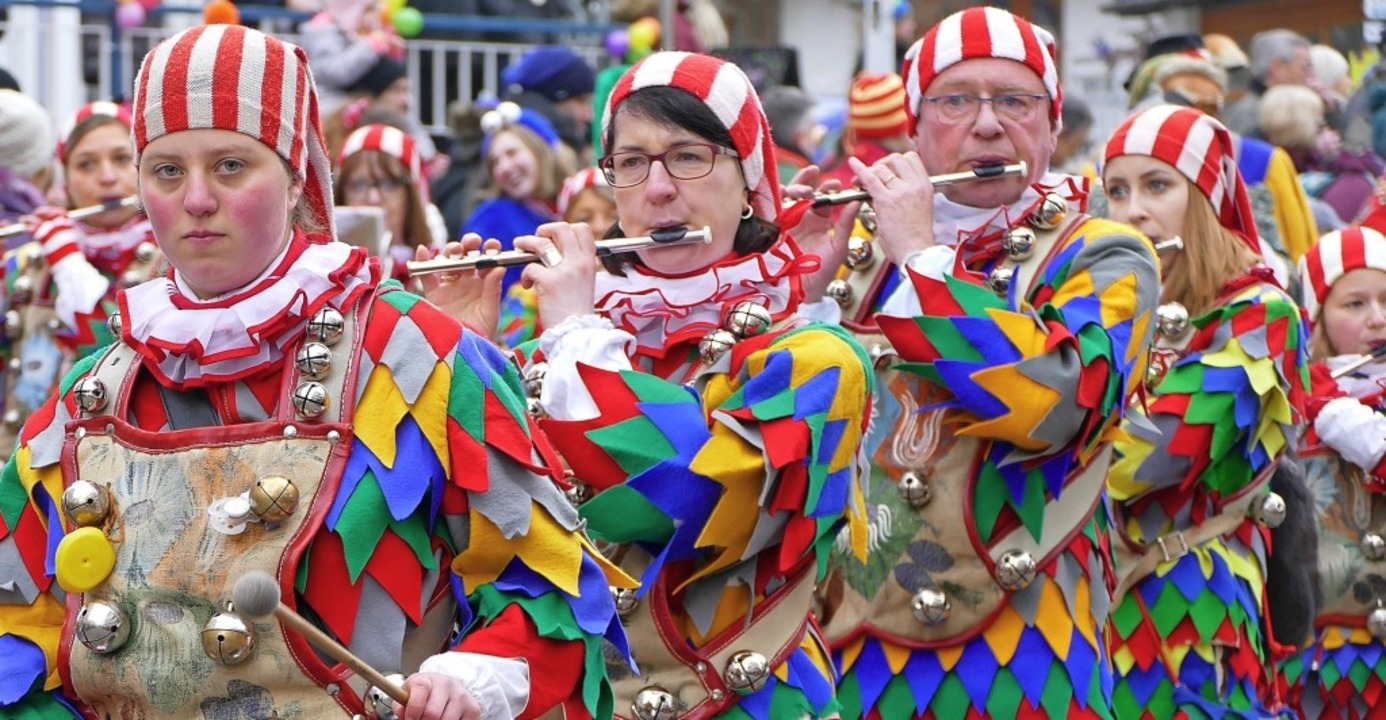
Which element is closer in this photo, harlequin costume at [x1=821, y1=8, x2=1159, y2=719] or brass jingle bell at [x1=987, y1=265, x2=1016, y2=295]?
harlequin costume at [x1=821, y1=8, x2=1159, y2=719]

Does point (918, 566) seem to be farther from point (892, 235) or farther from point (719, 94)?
point (719, 94)

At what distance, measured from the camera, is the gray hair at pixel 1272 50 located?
34.3 feet

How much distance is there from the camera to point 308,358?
3.01 meters

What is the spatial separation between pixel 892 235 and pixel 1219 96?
4.52 meters

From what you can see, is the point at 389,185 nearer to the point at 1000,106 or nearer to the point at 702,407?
the point at 1000,106

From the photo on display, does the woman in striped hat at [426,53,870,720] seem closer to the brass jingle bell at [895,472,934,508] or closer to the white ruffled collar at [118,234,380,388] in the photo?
the brass jingle bell at [895,472,934,508]

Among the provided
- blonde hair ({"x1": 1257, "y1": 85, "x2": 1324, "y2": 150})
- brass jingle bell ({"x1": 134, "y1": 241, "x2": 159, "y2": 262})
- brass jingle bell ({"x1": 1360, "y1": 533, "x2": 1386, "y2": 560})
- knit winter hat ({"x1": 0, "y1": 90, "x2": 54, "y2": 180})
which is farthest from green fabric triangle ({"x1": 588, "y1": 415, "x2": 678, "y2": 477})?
blonde hair ({"x1": 1257, "y1": 85, "x2": 1324, "y2": 150})

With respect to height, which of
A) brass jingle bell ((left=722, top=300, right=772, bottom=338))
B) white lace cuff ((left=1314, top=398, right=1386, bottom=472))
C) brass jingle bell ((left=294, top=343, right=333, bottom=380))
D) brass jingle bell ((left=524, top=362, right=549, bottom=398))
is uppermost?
brass jingle bell ((left=294, top=343, right=333, bottom=380))

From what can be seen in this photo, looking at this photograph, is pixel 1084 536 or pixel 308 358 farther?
pixel 1084 536

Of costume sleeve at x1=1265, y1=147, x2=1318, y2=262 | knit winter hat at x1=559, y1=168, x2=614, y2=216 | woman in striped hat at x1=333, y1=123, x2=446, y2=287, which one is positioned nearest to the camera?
woman in striped hat at x1=333, y1=123, x2=446, y2=287

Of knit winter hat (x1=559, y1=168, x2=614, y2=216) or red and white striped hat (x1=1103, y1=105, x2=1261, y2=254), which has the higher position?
red and white striped hat (x1=1103, y1=105, x2=1261, y2=254)

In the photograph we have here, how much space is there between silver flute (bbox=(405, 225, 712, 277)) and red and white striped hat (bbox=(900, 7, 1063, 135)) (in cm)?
94

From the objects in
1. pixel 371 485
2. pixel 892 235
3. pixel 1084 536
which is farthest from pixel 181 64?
pixel 1084 536

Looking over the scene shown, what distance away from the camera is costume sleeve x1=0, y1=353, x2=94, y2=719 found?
3062 millimetres
